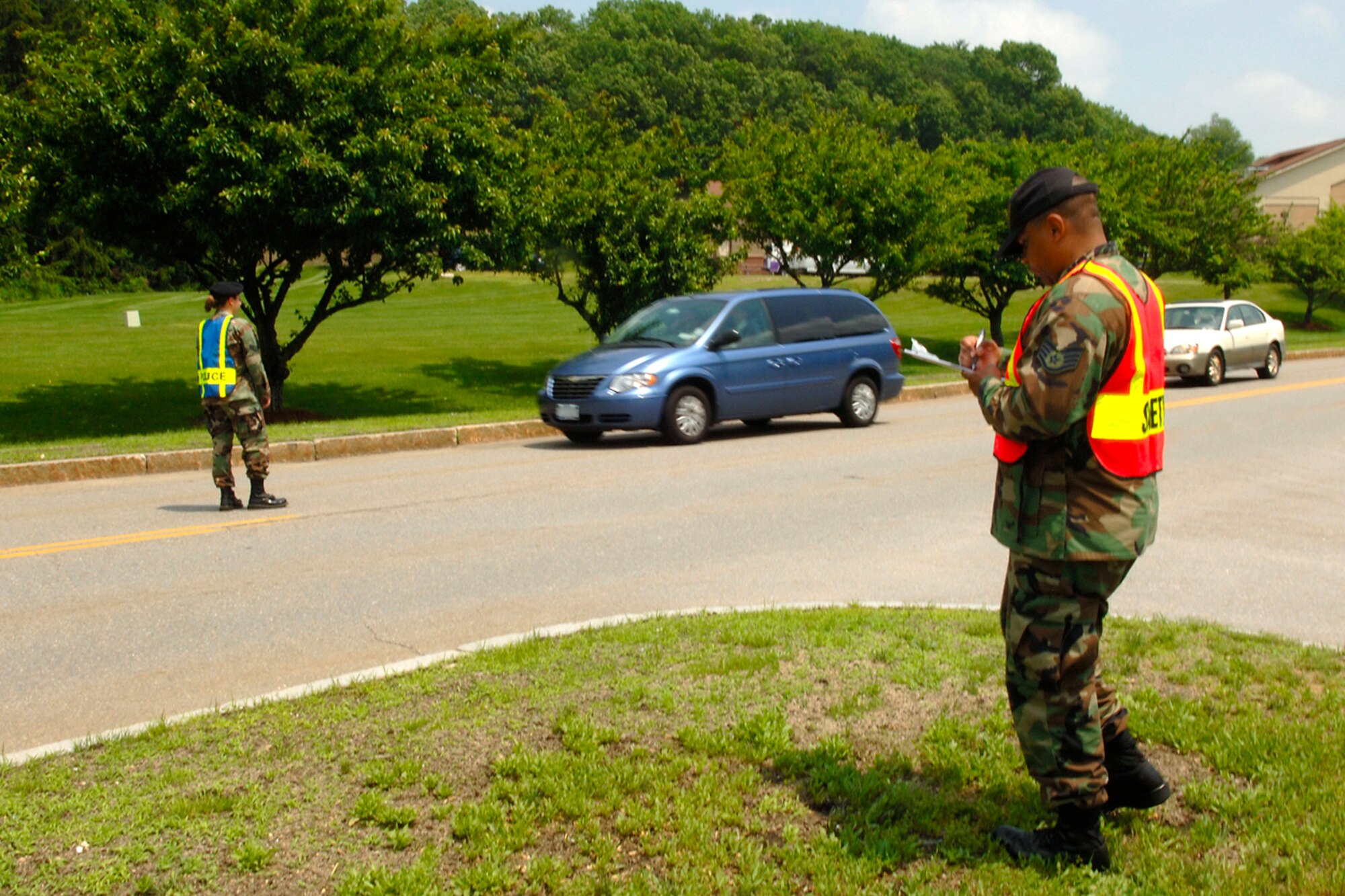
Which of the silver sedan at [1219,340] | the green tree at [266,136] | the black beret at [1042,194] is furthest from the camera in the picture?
the silver sedan at [1219,340]

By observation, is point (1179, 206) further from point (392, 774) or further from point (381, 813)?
point (381, 813)

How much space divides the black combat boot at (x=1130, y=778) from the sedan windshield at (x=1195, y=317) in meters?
20.9

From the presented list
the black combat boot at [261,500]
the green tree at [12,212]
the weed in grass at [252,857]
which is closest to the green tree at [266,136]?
the green tree at [12,212]

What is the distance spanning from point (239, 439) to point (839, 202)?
16.4 meters

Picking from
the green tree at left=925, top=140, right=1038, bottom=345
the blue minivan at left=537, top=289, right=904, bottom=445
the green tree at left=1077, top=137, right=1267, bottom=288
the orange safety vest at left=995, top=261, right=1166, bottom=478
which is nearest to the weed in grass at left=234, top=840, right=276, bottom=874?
the orange safety vest at left=995, top=261, right=1166, bottom=478

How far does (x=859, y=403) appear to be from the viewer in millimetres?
16234

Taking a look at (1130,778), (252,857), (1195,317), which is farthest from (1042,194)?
(1195,317)

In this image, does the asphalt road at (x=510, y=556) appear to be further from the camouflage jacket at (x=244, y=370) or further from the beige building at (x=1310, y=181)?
the beige building at (x=1310, y=181)

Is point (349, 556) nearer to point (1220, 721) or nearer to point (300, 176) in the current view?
point (1220, 721)

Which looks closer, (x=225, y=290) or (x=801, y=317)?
(x=225, y=290)

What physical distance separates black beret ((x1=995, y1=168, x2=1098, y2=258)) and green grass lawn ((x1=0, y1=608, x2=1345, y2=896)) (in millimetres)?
1705

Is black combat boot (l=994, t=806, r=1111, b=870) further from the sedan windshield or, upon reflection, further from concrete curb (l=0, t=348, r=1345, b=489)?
the sedan windshield

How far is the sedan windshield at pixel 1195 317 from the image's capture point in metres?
23.1

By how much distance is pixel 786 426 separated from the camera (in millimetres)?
16516
